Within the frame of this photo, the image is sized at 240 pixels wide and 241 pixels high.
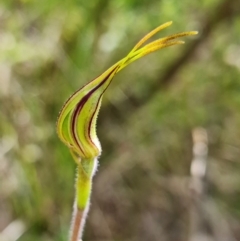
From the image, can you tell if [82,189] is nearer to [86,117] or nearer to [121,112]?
[86,117]

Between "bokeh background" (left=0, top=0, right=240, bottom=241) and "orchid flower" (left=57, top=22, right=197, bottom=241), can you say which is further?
"bokeh background" (left=0, top=0, right=240, bottom=241)

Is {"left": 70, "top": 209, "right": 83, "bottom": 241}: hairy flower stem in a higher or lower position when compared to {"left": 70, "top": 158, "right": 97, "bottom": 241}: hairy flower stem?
lower

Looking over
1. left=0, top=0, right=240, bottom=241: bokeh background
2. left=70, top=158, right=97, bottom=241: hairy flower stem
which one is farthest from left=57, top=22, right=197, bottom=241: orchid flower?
left=0, top=0, right=240, bottom=241: bokeh background

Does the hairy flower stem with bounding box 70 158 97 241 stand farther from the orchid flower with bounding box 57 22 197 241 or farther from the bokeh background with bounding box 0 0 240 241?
the bokeh background with bounding box 0 0 240 241

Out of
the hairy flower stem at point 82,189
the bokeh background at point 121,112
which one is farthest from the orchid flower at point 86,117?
the bokeh background at point 121,112

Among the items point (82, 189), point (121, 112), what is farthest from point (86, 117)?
point (121, 112)

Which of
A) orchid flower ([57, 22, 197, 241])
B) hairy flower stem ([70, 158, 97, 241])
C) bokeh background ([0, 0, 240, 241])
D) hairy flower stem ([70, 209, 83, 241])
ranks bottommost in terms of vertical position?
bokeh background ([0, 0, 240, 241])
